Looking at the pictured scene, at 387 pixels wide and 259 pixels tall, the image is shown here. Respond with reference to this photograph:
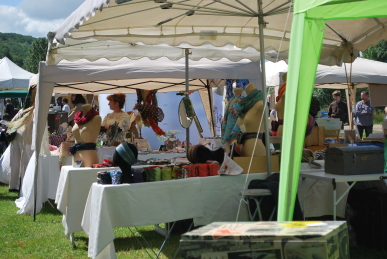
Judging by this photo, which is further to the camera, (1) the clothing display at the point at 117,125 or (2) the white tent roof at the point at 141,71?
(1) the clothing display at the point at 117,125

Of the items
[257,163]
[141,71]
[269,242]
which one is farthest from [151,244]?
[269,242]

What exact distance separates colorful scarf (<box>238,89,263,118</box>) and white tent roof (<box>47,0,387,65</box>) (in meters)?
0.75

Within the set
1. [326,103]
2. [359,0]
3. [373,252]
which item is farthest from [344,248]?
[326,103]

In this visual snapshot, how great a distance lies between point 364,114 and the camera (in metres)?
12.0

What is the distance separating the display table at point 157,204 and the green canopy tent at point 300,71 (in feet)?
4.13

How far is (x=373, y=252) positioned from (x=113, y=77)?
Result: 12.3 feet

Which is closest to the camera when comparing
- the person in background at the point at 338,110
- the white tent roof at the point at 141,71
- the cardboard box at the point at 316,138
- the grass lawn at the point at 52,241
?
the grass lawn at the point at 52,241

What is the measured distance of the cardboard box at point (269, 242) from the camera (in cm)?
185

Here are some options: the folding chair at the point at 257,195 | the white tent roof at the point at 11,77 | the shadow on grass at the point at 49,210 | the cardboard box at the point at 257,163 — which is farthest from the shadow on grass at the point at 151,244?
the white tent roof at the point at 11,77

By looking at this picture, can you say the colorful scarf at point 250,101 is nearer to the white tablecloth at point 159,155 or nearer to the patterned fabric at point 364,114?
the white tablecloth at point 159,155

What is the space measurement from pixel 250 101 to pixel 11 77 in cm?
1374

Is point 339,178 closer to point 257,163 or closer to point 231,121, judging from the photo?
point 257,163

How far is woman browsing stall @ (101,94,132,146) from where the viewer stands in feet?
21.6

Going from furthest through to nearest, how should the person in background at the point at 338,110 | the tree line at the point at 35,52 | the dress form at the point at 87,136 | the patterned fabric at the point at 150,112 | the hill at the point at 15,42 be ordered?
the hill at the point at 15,42
the tree line at the point at 35,52
the person in background at the point at 338,110
the patterned fabric at the point at 150,112
the dress form at the point at 87,136
